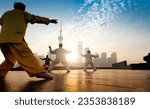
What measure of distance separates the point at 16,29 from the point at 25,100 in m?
2.82

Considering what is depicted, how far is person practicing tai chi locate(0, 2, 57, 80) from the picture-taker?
16.8 feet

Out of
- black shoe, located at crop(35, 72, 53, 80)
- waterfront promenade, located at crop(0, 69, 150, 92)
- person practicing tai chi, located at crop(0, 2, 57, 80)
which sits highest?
person practicing tai chi, located at crop(0, 2, 57, 80)

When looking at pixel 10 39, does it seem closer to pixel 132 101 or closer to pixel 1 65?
pixel 1 65

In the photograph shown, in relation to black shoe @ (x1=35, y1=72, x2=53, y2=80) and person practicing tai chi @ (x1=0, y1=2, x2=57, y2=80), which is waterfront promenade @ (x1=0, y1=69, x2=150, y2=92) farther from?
person practicing tai chi @ (x1=0, y1=2, x2=57, y2=80)

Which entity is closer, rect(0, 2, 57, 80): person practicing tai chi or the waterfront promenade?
the waterfront promenade

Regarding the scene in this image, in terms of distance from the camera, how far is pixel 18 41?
16.9 ft

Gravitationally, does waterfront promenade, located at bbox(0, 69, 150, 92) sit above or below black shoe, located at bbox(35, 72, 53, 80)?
below

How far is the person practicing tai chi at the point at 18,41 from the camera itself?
5.11m

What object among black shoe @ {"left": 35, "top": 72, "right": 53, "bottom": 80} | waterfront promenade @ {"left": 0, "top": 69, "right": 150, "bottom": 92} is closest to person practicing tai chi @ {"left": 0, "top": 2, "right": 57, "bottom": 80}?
black shoe @ {"left": 35, "top": 72, "right": 53, "bottom": 80}

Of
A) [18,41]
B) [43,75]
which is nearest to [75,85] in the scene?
[43,75]

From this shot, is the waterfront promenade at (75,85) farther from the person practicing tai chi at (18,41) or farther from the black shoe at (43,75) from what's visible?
the person practicing tai chi at (18,41)

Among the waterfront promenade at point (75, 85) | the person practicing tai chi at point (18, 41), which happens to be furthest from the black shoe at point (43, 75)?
the waterfront promenade at point (75, 85)

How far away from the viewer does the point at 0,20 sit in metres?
5.65

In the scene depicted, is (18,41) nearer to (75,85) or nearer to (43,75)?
(43,75)
